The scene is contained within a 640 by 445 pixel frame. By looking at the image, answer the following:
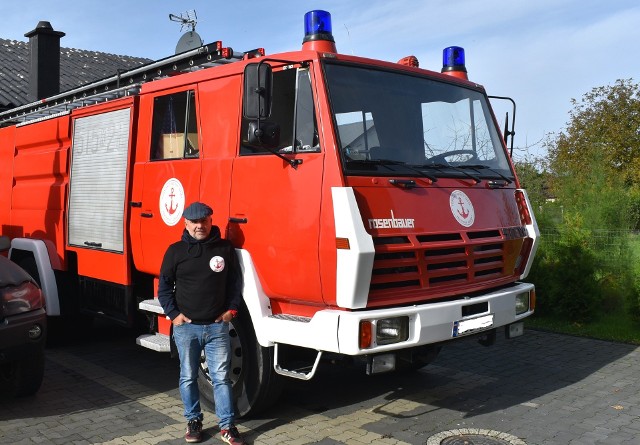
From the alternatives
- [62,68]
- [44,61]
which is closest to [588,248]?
[44,61]

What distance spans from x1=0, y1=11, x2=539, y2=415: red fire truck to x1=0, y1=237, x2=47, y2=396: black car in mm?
828

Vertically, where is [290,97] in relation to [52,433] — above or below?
above

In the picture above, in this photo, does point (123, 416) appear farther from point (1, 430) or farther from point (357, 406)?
point (357, 406)

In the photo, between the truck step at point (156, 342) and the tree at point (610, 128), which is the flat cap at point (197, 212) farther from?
the tree at point (610, 128)

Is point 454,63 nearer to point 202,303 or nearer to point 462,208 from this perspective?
point 462,208

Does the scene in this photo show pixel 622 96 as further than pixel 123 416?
Yes

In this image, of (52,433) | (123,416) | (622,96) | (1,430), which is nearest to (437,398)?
(123,416)

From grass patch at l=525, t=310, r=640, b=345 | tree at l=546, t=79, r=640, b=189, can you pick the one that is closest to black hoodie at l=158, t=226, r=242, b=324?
grass patch at l=525, t=310, r=640, b=345

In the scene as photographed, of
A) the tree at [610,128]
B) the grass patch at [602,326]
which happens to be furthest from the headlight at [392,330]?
the tree at [610,128]

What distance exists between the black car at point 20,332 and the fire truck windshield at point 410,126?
2861mm

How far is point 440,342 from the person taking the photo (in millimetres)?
4602

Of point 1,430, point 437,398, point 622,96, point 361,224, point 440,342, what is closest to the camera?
point 361,224

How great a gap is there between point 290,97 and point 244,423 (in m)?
2.47

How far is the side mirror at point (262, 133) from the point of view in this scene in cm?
445
